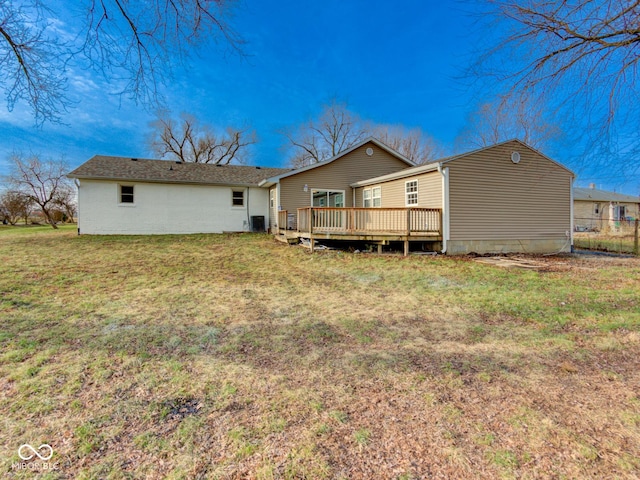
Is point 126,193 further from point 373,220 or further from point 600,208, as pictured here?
point 600,208

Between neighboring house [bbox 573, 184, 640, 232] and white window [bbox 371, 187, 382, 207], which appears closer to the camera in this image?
white window [bbox 371, 187, 382, 207]

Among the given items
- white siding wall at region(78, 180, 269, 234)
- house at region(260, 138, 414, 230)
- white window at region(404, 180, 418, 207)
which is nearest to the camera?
white window at region(404, 180, 418, 207)

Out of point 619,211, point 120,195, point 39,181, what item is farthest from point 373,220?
point 619,211

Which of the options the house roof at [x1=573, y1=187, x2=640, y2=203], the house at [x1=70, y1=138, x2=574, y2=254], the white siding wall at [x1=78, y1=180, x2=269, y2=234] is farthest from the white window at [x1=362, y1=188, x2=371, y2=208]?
the house roof at [x1=573, y1=187, x2=640, y2=203]

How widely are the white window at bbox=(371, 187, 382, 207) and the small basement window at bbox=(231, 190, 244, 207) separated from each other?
7.51 meters

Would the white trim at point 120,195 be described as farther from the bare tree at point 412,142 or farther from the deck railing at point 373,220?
the bare tree at point 412,142

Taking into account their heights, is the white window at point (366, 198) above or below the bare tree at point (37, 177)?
below

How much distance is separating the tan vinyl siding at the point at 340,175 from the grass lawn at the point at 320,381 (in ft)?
30.5

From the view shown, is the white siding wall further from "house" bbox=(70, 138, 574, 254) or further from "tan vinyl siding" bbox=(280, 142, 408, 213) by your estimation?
"tan vinyl siding" bbox=(280, 142, 408, 213)

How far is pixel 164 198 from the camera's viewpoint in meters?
15.7

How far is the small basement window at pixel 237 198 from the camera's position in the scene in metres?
17.0

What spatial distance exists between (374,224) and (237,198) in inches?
353

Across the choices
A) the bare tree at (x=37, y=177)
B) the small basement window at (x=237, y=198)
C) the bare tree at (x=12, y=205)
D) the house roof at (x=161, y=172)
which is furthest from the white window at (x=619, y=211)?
the bare tree at (x=12, y=205)

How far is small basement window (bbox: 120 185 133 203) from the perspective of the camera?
49.4ft
